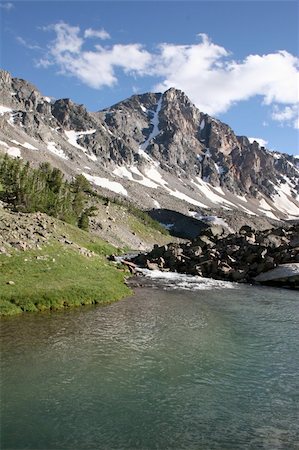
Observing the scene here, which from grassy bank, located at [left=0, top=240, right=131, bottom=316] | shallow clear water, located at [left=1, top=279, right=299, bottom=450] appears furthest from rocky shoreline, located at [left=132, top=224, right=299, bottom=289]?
shallow clear water, located at [left=1, top=279, right=299, bottom=450]

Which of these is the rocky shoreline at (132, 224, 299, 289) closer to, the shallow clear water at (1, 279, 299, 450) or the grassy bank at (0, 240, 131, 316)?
the grassy bank at (0, 240, 131, 316)

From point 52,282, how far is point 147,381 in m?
20.0

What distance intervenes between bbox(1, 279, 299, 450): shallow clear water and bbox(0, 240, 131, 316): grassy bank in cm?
224

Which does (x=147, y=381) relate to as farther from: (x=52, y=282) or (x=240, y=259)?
(x=240, y=259)

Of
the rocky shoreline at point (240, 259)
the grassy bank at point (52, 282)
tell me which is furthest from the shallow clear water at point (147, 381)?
the rocky shoreline at point (240, 259)

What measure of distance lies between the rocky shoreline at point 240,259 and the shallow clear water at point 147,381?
25.7 metres

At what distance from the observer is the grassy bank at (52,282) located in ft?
110

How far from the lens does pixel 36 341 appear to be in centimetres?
2547

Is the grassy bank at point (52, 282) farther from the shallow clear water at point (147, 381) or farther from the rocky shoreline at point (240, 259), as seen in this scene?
the rocky shoreline at point (240, 259)

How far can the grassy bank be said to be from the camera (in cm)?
3359

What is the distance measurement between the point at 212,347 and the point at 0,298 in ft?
56.3

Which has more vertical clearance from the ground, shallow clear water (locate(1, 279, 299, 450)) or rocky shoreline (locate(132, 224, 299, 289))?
rocky shoreline (locate(132, 224, 299, 289))

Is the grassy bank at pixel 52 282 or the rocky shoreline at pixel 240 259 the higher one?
the rocky shoreline at pixel 240 259

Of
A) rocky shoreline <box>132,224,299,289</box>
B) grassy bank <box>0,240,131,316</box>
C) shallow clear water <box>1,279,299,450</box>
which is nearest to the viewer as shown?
shallow clear water <box>1,279,299,450</box>
